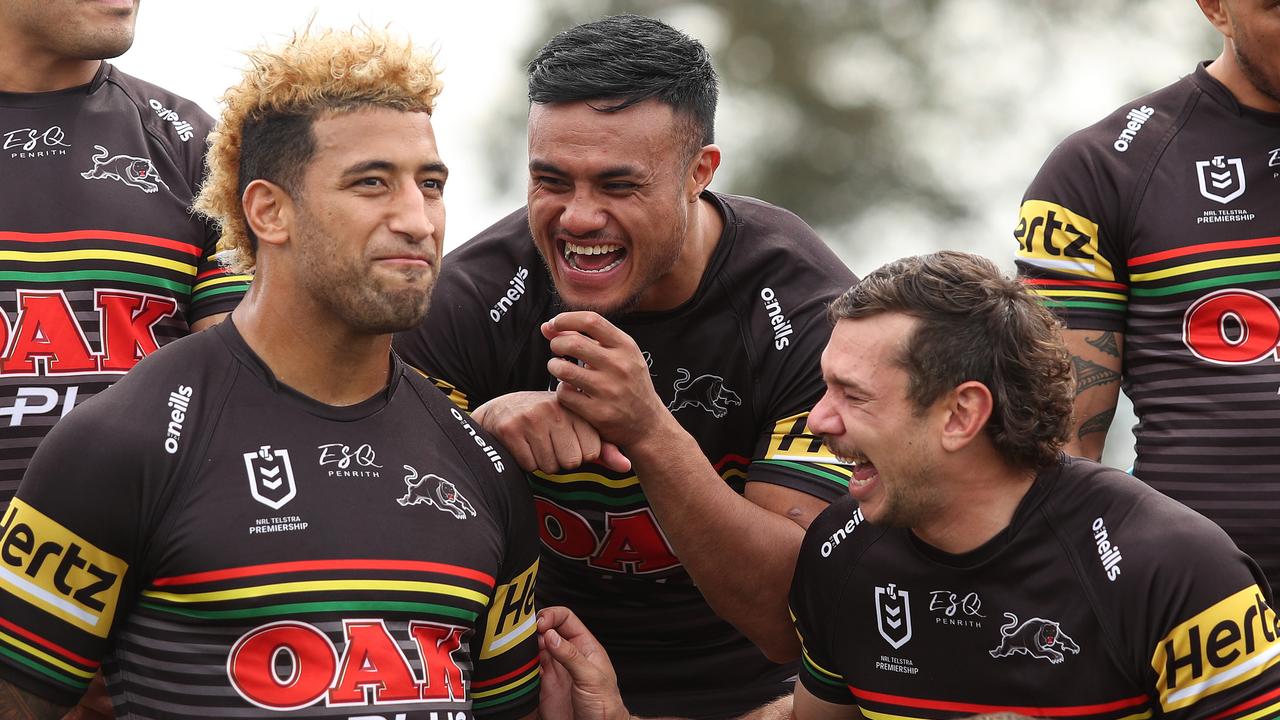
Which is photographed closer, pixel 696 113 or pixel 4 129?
pixel 4 129

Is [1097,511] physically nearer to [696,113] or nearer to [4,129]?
[696,113]

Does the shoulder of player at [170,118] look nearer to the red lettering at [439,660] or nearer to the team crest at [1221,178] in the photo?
the red lettering at [439,660]

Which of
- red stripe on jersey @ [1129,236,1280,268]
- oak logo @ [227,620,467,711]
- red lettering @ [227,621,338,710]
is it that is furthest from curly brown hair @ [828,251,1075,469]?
red lettering @ [227,621,338,710]

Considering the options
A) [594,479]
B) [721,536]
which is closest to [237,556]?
[721,536]

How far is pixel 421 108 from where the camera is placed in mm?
4348

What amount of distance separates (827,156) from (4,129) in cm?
1538

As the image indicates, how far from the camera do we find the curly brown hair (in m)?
4.54

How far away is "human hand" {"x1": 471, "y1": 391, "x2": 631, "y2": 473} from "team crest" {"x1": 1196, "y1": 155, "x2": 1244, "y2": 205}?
1.88 metres

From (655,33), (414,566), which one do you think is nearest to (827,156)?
(655,33)

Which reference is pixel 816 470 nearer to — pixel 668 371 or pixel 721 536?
pixel 721 536

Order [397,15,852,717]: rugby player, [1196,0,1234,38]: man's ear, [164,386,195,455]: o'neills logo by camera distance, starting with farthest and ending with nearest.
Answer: [1196,0,1234,38]: man's ear → [397,15,852,717]: rugby player → [164,386,195,455]: o'neills logo

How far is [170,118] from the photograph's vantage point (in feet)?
16.9

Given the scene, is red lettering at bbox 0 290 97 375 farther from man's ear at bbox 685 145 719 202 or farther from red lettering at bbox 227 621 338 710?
man's ear at bbox 685 145 719 202

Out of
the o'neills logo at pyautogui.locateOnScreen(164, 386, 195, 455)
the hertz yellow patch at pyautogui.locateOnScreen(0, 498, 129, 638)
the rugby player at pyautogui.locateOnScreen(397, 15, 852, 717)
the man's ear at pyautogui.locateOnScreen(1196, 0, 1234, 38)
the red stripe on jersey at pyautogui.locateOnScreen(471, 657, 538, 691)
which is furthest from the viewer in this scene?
the man's ear at pyautogui.locateOnScreen(1196, 0, 1234, 38)
